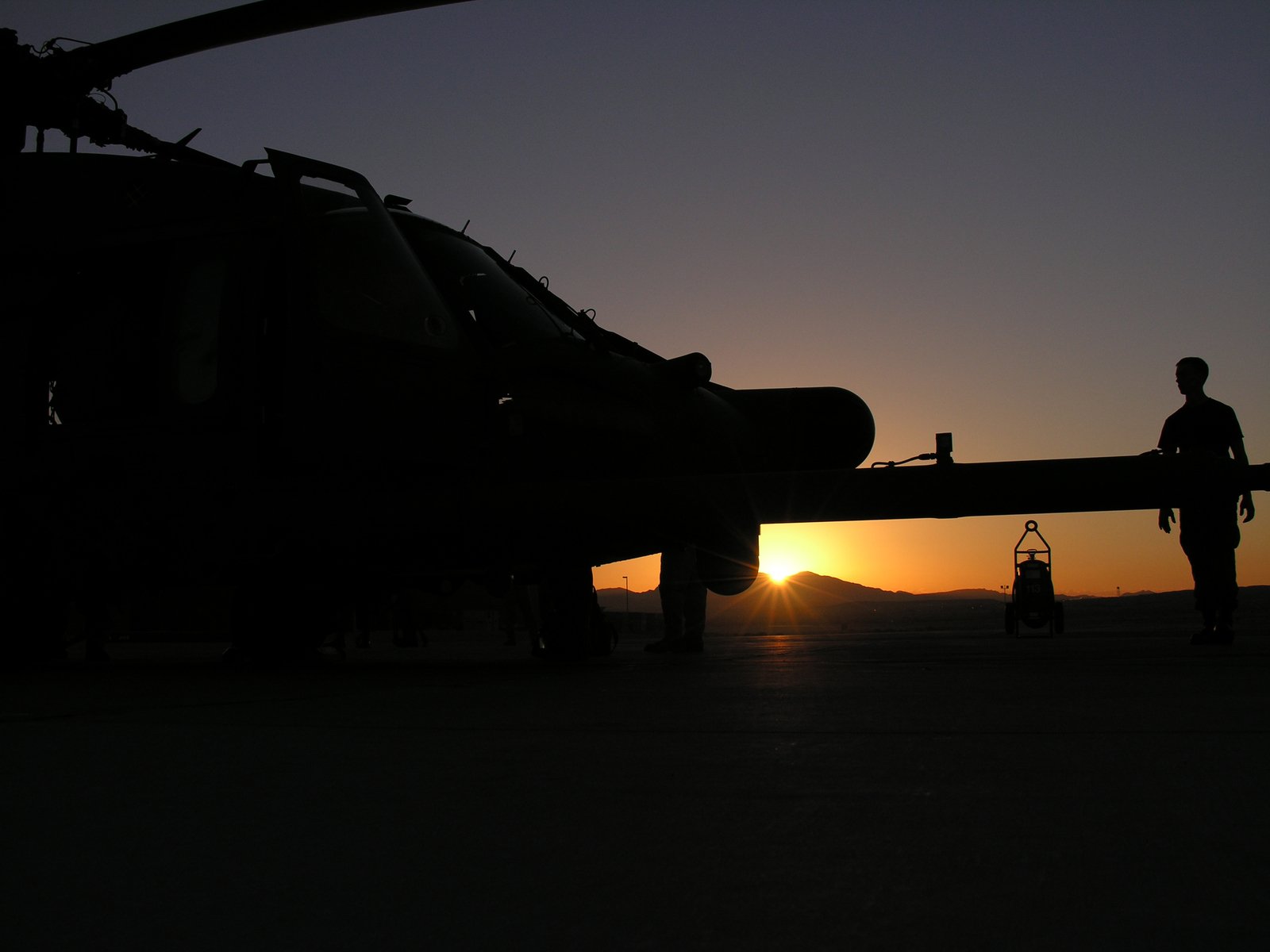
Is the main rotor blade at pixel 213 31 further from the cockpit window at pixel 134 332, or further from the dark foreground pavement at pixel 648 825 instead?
the dark foreground pavement at pixel 648 825

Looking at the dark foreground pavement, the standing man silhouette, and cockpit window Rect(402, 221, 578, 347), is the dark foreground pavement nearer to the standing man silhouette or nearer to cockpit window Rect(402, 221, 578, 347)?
cockpit window Rect(402, 221, 578, 347)

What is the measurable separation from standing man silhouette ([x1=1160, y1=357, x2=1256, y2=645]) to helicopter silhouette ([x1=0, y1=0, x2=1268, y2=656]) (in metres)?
2.79

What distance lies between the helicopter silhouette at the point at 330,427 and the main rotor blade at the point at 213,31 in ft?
6.12

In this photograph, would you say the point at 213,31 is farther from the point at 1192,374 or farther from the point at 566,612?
the point at 1192,374

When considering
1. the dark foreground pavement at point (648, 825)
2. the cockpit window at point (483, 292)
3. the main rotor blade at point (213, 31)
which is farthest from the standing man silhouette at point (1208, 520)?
the main rotor blade at point (213, 31)

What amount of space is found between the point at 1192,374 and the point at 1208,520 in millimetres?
954

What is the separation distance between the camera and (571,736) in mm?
2549

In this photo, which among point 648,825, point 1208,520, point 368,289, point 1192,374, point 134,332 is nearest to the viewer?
point 648,825

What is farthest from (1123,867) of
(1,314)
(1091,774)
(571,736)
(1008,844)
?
(1,314)

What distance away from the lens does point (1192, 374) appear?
7.48 metres

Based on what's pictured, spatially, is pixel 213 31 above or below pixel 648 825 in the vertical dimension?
above

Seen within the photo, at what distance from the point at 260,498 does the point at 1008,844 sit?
4336 millimetres

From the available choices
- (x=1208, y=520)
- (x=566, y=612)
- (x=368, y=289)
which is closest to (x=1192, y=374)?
(x=1208, y=520)

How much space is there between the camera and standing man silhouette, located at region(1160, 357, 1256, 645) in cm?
712
